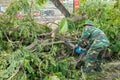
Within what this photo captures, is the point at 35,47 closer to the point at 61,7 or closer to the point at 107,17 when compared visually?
the point at 61,7

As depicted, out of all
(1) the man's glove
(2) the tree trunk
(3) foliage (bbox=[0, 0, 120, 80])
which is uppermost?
(2) the tree trunk

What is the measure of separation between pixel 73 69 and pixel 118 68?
162 cm

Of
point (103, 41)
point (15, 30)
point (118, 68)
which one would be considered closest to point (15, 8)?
point (15, 30)

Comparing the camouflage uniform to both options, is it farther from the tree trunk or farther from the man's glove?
the tree trunk

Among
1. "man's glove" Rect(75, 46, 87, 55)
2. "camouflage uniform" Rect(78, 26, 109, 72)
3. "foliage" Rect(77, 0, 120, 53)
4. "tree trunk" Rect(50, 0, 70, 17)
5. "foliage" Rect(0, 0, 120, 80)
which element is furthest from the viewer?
"foliage" Rect(77, 0, 120, 53)

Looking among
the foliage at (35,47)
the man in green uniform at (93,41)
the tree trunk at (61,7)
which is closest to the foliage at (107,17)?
the foliage at (35,47)

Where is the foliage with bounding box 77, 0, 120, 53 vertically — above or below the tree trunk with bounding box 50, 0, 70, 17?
below

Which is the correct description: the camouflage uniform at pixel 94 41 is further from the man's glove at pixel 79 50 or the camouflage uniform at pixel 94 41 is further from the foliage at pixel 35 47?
the foliage at pixel 35 47

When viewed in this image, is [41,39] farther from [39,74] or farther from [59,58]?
[39,74]

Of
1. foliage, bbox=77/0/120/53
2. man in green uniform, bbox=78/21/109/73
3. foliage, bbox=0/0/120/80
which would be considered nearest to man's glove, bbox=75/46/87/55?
man in green uniform, bbox=78/21/109/73

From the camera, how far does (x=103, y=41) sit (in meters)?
6.71

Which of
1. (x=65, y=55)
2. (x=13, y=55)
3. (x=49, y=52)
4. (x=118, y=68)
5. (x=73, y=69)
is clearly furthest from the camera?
(x=118, y=68)

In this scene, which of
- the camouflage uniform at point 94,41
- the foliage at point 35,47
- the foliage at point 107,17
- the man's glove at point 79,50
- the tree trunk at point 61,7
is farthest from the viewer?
the foliage at point 107,17

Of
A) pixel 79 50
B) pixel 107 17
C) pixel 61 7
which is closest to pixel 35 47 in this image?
pixel 79 50
